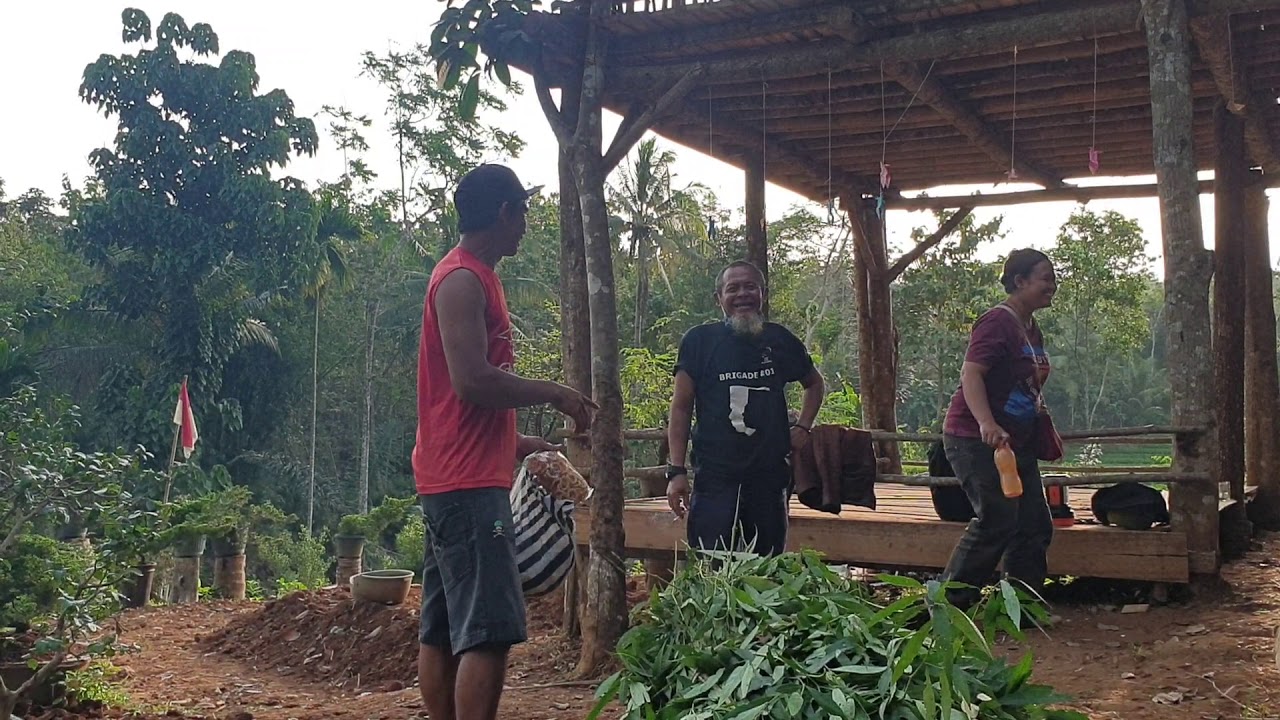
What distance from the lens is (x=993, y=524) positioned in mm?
4711

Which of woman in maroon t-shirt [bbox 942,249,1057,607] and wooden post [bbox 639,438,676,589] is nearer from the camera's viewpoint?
woman in maroon t-shirt [bbox 942,249,1057,607]

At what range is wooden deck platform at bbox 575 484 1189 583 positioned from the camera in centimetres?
568

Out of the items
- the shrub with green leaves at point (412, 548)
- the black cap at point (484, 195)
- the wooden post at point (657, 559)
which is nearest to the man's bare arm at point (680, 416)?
the black cap at point (484, 195)

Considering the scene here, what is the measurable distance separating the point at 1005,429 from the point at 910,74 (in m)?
2.90

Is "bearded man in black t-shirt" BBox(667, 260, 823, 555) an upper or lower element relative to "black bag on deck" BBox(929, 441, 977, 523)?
upper

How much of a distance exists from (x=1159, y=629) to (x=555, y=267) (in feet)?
77.5

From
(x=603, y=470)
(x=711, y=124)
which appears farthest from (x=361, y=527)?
(x=603, y=470)

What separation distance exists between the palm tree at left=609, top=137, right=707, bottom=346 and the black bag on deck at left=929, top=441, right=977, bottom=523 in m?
20.0

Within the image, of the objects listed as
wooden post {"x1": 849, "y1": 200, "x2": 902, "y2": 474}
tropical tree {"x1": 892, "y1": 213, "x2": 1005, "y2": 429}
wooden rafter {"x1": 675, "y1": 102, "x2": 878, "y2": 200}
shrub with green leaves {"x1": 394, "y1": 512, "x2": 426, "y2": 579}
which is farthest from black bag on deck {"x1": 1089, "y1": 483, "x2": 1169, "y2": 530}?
tropical tree {"x1": 892, "y1": 213, "x2": 1005, "y2": 429}

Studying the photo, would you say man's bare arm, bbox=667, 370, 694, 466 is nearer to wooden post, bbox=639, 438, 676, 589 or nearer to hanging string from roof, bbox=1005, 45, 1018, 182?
wooden post, bbox=639, 438, 676, 589

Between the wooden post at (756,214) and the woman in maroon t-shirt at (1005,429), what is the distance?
3.58m

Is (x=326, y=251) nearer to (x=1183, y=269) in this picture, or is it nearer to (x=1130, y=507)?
(x=1130, y=507)

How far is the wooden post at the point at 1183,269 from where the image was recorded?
18.4 feet

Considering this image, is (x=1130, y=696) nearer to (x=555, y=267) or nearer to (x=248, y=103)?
(x=248, y=103)
